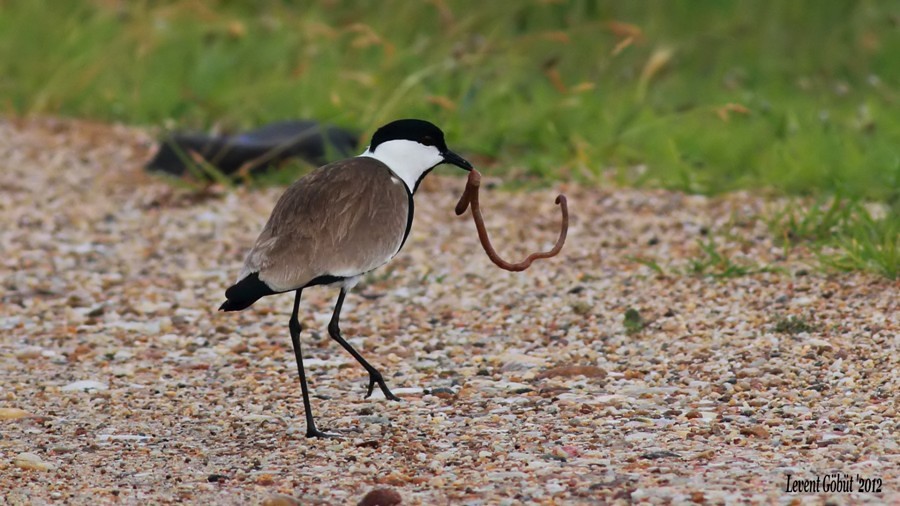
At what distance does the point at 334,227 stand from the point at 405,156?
1.55ft

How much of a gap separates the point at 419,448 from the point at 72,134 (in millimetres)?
6286

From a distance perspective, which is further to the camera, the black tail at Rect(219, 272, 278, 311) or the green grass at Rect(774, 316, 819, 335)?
the green grass at Rect(774, 316, 819, 335)

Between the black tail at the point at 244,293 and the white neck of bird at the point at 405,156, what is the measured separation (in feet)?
2.51

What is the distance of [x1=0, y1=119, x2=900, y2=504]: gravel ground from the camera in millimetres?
3980

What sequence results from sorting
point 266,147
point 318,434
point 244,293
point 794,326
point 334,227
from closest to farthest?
point 244,293, point 318,434, point 334,227, point 794,326, point 266,147

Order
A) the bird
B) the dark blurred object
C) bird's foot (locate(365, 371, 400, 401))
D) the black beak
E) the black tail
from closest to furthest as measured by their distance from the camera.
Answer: the black tail < the bird < bird's foot (locate(365, 371, 400, 401)) < the black beak < the dark blurred object

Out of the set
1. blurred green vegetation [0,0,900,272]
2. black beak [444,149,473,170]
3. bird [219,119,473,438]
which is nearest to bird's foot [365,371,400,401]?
bird [219,119,473,438]

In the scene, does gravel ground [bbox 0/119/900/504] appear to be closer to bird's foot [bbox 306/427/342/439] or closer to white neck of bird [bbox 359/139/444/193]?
bird's foot [bbox 306/427/342/439]

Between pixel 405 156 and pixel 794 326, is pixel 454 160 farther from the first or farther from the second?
pixel 794 326

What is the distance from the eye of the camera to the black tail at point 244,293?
170 inches

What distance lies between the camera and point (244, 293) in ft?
14.2

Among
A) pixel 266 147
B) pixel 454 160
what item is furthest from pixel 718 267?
pixel 266 147

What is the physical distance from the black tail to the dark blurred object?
3.83 metres

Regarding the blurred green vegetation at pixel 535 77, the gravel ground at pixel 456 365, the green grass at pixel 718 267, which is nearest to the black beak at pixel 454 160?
A: the gravel ground at pixel 456 365
